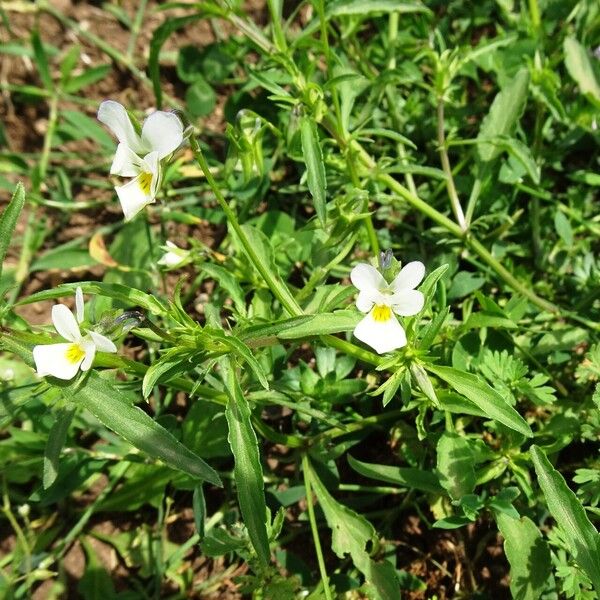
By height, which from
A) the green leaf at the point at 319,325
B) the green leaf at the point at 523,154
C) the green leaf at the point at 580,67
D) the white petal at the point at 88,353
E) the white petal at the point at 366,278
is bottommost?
the white petal at the point at 88,353

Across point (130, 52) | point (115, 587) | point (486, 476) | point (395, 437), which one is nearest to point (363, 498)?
point (395, 437)

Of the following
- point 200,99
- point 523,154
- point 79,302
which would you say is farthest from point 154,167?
point 200,99

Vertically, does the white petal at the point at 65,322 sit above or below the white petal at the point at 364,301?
below

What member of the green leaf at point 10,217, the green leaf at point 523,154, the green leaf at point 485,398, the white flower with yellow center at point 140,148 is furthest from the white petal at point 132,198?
the green leaf at point 523,154

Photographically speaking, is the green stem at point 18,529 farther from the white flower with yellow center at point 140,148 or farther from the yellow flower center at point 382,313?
the yellow flower center at point 382,313

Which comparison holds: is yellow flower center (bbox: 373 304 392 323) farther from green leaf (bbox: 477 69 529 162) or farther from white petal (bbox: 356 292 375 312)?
green leaf (bbox: 477 69 529 162)

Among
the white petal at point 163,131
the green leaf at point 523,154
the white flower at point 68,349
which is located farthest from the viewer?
the green leaf at point 523,154

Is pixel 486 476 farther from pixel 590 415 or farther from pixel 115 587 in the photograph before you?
pixel 115 587
